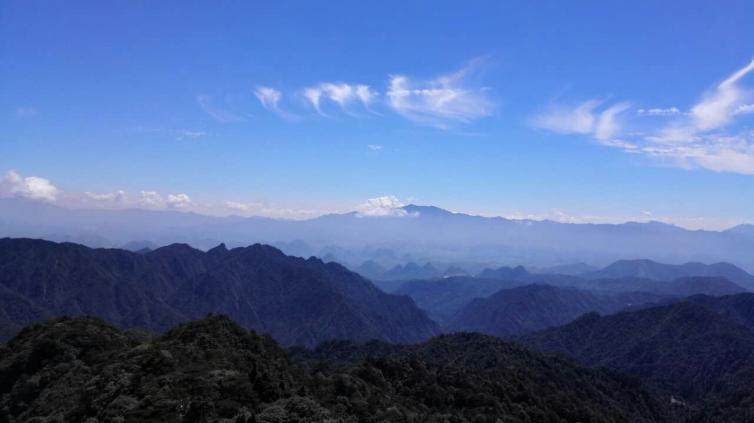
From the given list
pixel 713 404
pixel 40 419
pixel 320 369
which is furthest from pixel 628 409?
pixel 40 419

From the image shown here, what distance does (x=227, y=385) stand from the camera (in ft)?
121

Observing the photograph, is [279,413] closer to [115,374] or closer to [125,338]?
[115,374]

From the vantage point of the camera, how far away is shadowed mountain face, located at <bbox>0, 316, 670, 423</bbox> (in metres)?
35.0

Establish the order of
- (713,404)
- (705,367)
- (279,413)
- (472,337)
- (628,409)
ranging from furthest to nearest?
(705,367) < (472,337) < (713,404) < (628,409) < (279,413)

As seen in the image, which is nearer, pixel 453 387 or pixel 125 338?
pixel 125 338

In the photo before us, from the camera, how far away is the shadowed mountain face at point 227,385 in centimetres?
3503

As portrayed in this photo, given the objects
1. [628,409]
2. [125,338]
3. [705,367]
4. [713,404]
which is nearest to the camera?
[125,338]

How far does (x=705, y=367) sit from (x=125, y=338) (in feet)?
598

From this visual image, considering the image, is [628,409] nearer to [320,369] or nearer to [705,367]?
[705,367]

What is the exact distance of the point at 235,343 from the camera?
54.5m

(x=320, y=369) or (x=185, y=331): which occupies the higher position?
(x=185, y=331)

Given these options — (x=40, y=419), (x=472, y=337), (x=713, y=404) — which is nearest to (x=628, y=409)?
(x=713, y=404)

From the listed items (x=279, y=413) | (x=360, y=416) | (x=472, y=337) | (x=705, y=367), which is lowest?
(x=705, y=367)

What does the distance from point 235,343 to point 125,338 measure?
2104 centimetres
